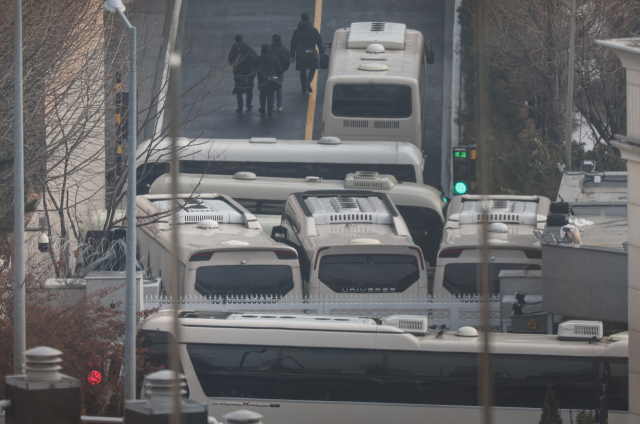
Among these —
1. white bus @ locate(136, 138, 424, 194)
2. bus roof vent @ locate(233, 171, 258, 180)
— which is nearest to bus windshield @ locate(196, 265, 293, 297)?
bus roof vent @ locate(233, 171, 258, 180)

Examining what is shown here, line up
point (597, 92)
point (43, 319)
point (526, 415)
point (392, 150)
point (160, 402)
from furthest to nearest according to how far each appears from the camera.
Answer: point (597, 92), point (392, 150), point (43, 319), point (526, 415), point (160, 402)

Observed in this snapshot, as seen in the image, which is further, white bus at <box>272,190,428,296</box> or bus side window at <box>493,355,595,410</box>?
white bus at <box>272,190,428,296</box>

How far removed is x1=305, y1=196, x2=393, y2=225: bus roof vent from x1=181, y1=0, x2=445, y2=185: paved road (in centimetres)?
1125

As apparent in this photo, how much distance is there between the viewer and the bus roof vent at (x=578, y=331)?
36.9 feet

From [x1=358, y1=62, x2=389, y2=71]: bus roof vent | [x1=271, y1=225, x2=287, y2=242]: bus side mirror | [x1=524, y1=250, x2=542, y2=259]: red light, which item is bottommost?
[x1=524, y1=250, x2=542, y2=259]: red light

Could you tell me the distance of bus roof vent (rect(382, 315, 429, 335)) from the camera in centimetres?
1146

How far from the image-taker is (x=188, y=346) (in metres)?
11.5

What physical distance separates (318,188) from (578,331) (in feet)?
32.1

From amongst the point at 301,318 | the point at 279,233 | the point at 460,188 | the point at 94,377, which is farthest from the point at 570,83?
the point at 94,377

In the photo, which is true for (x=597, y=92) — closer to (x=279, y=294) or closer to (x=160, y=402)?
(x=279, y=294)

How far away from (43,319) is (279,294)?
401cm

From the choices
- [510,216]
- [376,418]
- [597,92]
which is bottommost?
[376,418]

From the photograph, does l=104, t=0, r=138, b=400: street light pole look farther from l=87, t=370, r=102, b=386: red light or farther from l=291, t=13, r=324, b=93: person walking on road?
l=291, t=13, r=324, b=93: person walking on road

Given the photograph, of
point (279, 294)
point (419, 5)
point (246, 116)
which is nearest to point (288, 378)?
point (279, 294)
